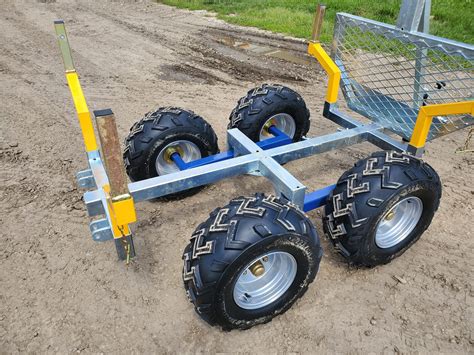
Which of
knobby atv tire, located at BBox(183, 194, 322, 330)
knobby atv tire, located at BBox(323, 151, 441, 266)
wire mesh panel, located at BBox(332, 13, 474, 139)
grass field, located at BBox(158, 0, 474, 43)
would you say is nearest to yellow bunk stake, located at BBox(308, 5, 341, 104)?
wire mesh panel, located at BBox(332, 13, 474, 139)

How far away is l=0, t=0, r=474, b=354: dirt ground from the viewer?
9.71 feet

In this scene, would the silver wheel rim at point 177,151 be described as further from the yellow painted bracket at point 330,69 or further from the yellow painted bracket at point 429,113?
the yellow painted bracket at point 429,113

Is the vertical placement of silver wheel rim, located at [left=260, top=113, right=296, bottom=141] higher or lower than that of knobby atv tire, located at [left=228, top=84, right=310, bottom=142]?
lower

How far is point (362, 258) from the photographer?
324cm

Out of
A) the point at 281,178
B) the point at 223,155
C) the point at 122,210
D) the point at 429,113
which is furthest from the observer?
the point at 223,155

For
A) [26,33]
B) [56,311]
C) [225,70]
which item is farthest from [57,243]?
[26,33]

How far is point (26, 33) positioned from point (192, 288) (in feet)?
31.6

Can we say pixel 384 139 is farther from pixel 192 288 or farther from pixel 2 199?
pixel 2 199

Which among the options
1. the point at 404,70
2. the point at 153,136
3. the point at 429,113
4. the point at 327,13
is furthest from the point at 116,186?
the point at 327,13

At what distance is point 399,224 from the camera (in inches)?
140

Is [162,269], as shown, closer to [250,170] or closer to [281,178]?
[250,170]

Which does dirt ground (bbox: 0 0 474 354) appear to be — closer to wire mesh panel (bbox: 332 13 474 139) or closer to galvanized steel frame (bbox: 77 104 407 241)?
galvanized steel frame (bbox: 77 104 407 241)

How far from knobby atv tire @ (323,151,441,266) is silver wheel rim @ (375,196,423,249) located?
0.13m

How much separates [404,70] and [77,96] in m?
3.09
